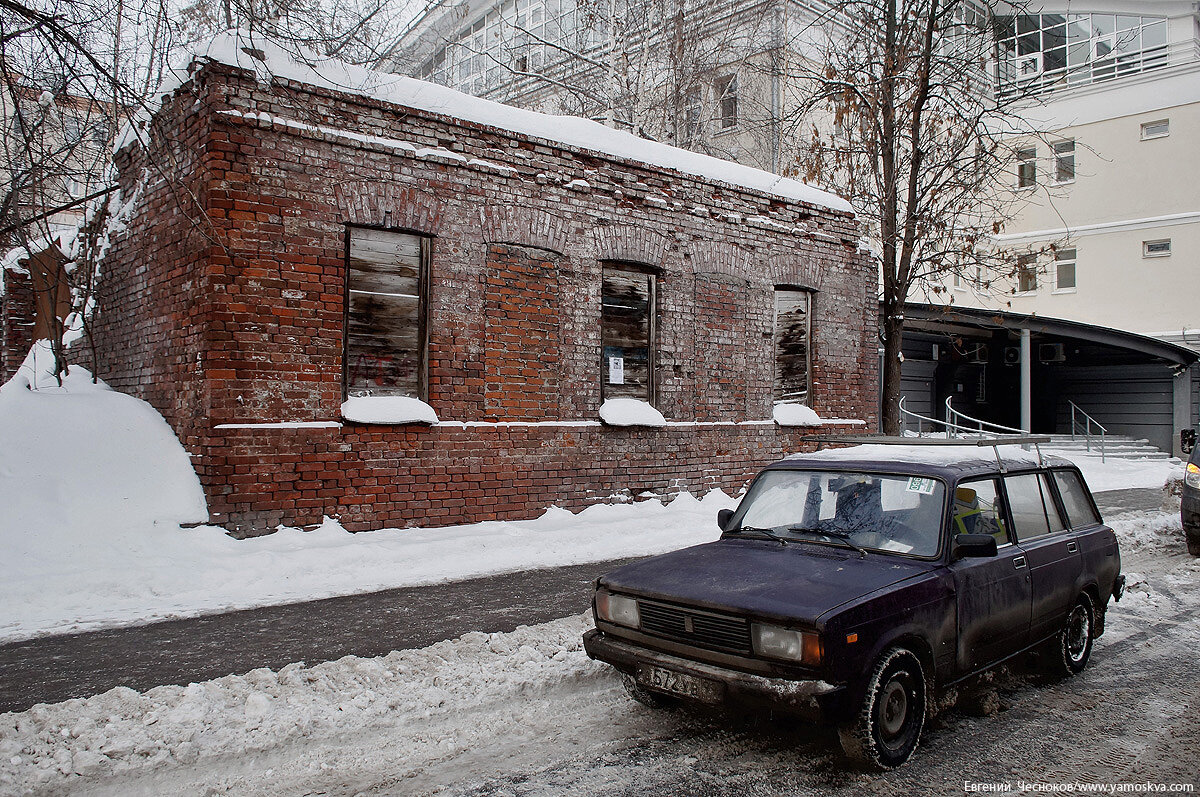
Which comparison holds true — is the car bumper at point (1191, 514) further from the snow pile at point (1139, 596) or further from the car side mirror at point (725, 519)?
the car side mirror at point (725, 519)

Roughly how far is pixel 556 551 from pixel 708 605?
5.15 meters

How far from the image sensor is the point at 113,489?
25.1 ft

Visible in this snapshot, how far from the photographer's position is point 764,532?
4.84m

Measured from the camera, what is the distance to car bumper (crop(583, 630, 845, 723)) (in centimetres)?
350

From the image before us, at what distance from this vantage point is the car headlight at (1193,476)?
9.72 m

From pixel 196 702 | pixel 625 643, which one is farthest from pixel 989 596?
pixel 196 702

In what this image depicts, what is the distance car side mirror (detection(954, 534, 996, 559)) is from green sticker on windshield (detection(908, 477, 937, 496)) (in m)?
0.30

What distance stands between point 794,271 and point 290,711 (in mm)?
10430

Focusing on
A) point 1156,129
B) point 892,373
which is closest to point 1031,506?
point 892,373

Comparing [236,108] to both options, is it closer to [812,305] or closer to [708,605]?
[708,605]

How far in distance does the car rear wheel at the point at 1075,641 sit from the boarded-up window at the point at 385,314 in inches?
260

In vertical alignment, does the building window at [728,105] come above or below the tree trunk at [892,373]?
above

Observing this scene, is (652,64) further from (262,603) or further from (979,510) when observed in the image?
(979,510)

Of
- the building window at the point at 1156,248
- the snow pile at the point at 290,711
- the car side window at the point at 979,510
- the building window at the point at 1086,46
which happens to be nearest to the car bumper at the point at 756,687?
the snow pile at the point at 290,711
